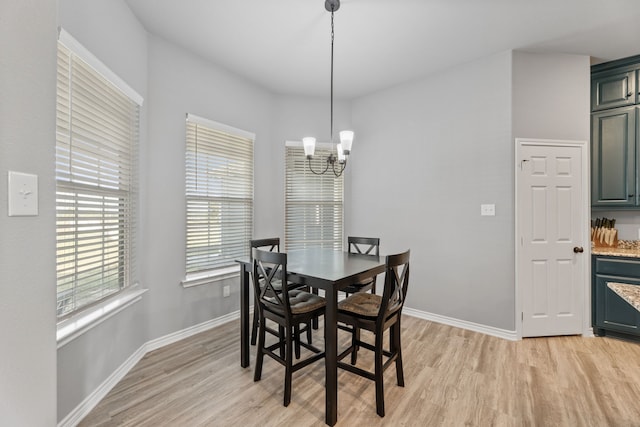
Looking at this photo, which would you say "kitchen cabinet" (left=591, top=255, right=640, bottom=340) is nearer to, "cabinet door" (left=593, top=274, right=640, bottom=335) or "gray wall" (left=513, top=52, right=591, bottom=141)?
"cabinet door" (left=593, top=274, right=640, bottom=335)

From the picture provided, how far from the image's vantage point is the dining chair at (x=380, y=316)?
1820 millimetres

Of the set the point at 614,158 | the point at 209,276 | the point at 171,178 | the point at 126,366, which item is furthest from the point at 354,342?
the point at 614,158

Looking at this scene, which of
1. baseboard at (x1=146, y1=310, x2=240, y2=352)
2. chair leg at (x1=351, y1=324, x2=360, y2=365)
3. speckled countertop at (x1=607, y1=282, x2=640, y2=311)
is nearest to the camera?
speckled countertop at (x1=607, y1=282, x2=640, y2=311)

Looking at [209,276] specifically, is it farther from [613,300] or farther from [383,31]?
[613,300]

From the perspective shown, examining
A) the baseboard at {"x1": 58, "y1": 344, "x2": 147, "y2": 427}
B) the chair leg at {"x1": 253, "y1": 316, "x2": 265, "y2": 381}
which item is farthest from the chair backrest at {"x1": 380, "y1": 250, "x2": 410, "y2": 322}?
the baseboard at {"x1": 58, "y1": 344, "x2": 147, "y2": 427}

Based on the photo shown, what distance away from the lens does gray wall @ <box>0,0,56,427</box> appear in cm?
86

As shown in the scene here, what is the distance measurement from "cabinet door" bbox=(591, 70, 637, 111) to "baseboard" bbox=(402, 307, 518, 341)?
2.71m

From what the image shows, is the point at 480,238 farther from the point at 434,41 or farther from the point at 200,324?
the point at 200,324

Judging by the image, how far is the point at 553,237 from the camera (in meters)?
3.01

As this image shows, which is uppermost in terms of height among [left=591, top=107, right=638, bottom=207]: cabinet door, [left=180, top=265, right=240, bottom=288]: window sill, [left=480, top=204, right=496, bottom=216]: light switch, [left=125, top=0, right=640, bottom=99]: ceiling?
[left=125, top=0, right=640, bottom=99]: ceiling

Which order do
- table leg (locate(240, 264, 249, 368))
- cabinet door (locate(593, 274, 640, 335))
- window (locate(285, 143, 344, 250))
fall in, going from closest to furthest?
table leg (locate(240, 264, 249, 368)) → cabinet door (locate(593, 274, 640, 335)) → window (locate(285, 143, 344, 250))

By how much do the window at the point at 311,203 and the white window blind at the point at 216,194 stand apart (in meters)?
0.61

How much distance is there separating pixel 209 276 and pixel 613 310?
4.23m

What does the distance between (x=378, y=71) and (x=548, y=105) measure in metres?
1.87
